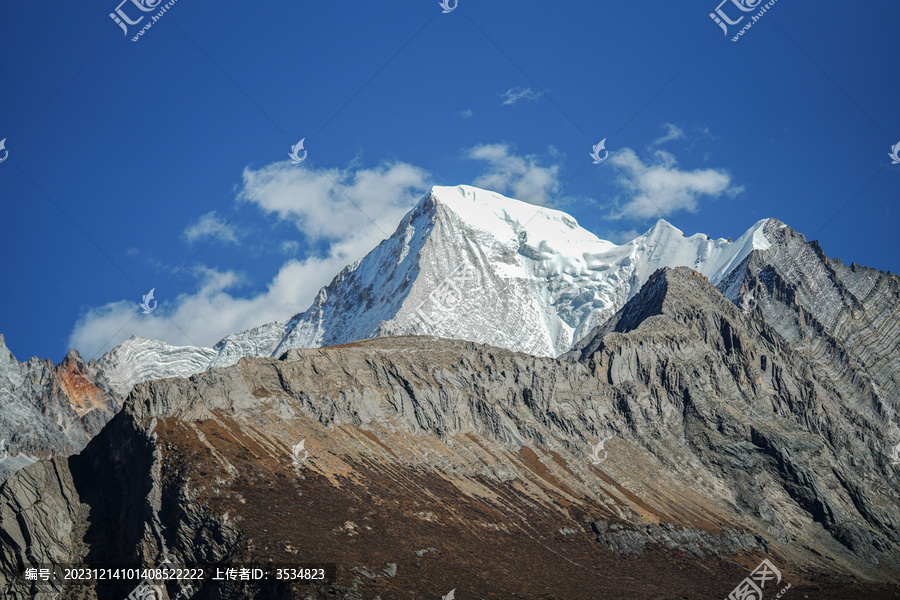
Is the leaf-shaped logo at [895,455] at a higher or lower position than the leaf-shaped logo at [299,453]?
higher

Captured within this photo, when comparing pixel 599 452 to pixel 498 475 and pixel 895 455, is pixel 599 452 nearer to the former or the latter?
pixel 498 475

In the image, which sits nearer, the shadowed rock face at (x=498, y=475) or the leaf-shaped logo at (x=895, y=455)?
the shadowed rock face at (x=498, y=475)

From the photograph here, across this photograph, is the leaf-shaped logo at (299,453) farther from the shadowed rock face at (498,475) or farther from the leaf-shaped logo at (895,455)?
the leaf-shaped logo at (895,455)

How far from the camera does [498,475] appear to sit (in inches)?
5157

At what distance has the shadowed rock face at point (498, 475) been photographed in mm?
88688

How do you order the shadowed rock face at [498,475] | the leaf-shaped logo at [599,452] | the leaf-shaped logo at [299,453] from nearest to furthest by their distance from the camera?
the shadowed rock face at [498,475]
the leaf-shaped logo at [299,453]
the leaf-shaped logo at [599,452]

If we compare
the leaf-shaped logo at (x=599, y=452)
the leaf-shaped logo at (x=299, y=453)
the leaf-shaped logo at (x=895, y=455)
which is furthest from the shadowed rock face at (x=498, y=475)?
the leaf-shaped logo at (x=895, y=455)

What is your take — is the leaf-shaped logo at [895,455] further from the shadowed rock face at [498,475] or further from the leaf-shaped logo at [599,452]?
the leaf-shaped logo at [599,452]

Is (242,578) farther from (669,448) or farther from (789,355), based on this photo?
(789,355)

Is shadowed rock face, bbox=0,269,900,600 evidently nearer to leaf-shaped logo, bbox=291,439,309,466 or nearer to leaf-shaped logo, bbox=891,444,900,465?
leaf-shaped logo, bbox=291,439,309,466

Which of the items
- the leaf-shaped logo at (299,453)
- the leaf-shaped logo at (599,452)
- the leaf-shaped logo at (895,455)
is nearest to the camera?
the leaf-shaped logo at (299,453)

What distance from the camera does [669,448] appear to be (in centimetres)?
15625

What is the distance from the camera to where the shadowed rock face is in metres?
88.7

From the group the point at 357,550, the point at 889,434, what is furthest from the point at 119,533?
the point at 889,434
